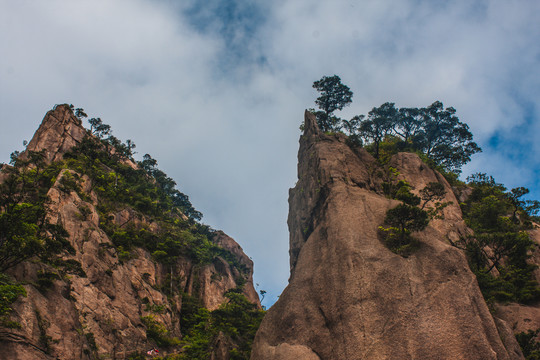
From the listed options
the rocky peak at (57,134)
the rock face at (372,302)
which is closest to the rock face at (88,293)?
the rocky peak at (57,134)

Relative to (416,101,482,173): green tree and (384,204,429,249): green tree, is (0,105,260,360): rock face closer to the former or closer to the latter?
(384,204,429,249): green tree

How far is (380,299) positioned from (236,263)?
4735cm

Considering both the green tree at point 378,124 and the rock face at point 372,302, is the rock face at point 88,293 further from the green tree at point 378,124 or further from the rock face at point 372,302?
the green tree at point 378,124

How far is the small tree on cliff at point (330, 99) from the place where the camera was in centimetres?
4747

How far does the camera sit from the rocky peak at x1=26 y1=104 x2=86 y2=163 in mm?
43219

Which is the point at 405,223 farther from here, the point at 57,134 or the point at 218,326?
the point at 57,134

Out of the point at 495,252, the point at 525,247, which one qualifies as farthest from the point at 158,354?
the point at 525,247

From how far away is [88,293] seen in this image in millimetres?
26969

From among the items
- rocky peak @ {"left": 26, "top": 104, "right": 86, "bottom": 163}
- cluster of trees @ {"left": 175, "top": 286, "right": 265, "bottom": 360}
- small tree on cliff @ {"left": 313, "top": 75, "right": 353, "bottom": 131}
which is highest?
small tree on cliff @ {"left": 313, "top": 75, "right": 353, "bottom": 131}

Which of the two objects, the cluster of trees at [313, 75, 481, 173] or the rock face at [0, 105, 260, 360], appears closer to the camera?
the rock face at [0, 105, 260, 360]

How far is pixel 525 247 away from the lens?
27672 mm

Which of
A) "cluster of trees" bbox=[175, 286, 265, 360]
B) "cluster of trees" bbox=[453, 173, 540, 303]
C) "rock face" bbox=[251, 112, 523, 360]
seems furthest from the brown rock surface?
"cluster of trees" bbox=[175, 286, 265, 360]

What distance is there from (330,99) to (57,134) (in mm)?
→ 35464

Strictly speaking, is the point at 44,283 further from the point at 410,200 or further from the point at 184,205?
the point at 184,205
